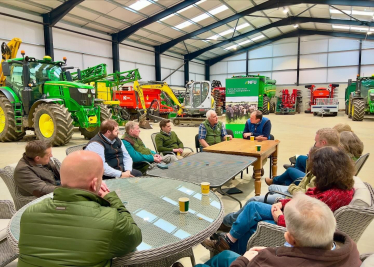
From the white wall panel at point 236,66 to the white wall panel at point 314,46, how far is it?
4.98 meters

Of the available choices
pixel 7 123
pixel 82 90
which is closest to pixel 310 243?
pixel 82 90

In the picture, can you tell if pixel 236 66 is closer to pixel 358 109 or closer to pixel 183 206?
pixel 358 109

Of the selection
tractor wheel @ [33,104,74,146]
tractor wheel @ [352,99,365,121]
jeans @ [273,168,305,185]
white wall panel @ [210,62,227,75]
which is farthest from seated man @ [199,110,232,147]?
white wall panel @ [210,62,227,75]

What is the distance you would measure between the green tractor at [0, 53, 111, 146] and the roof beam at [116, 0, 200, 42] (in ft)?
25.2

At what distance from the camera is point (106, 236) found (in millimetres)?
1116

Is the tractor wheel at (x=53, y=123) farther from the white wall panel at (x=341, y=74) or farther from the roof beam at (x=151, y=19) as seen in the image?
the white wall panel at (x=341, y=74)

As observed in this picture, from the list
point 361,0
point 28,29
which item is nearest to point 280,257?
point 28,29

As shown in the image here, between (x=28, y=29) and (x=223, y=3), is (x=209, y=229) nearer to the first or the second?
(x=28, y=29)

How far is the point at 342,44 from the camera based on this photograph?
65.8 ft

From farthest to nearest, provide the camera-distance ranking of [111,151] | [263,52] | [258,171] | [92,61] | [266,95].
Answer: [263,52]
[266,95]
[92,61]
[258,171]
[111,151]

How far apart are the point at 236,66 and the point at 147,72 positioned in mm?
9620

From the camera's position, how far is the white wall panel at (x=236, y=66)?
2410 cm

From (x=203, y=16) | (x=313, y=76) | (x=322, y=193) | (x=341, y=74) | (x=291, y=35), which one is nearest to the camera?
(x=322, y=193)

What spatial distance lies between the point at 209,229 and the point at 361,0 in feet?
47.8
